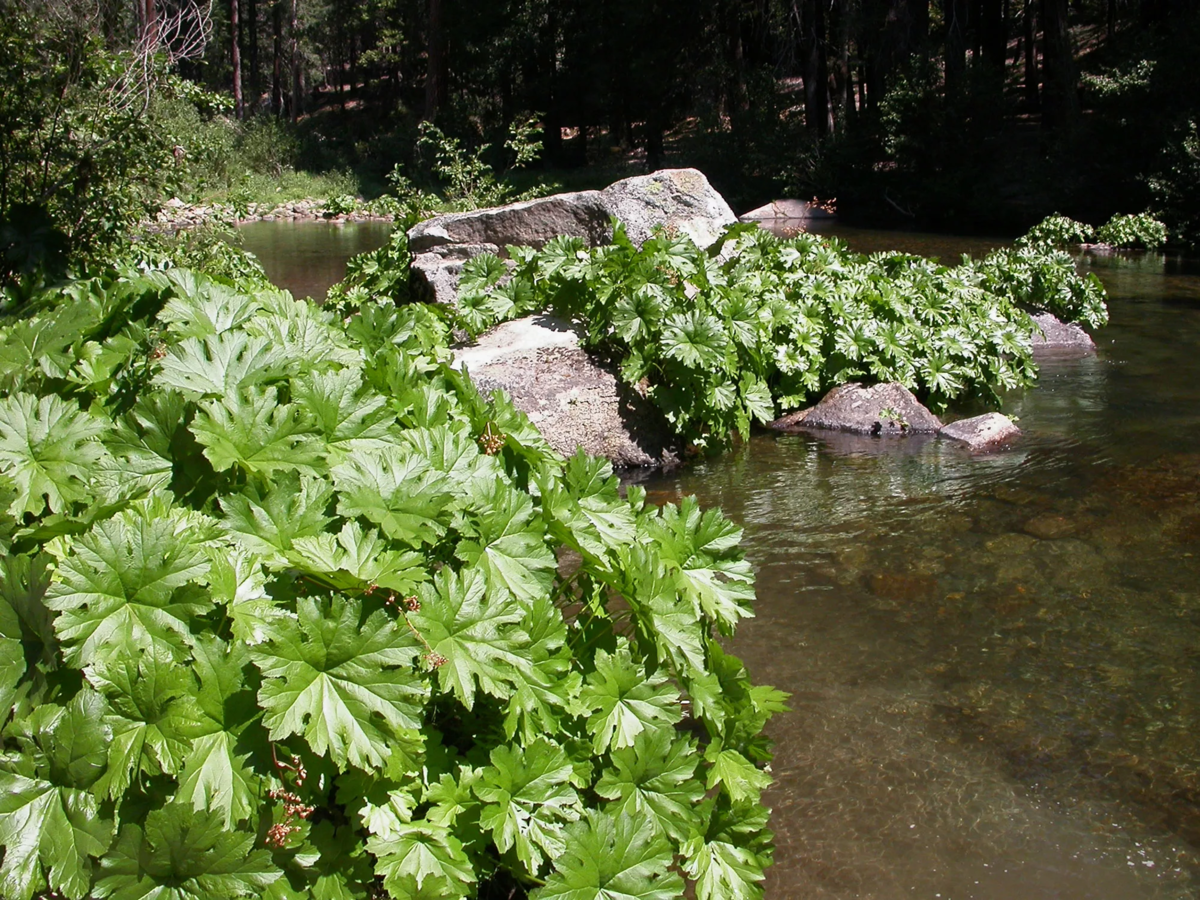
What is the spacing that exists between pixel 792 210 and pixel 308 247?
515 inches

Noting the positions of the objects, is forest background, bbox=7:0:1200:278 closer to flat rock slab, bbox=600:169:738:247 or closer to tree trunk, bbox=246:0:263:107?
tree trunk, bbox=246:0:263:107

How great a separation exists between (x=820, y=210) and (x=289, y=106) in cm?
4285

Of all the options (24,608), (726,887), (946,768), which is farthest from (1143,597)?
(24,608)

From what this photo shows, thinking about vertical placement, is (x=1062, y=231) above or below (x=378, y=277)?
below

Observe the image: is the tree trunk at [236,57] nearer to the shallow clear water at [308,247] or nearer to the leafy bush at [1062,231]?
the shallow clear water at [308,247]

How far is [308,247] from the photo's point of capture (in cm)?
2131

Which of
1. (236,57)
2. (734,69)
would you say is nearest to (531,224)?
(734,69)

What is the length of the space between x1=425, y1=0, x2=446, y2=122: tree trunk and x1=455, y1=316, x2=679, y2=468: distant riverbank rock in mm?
30551

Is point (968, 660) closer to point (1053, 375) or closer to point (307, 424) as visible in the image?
point (307, 424)

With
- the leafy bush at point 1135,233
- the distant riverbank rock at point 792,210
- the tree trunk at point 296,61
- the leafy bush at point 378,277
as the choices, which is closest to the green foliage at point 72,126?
the leafy bush at point 378,277

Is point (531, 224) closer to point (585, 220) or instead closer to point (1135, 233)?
point (585, 220)

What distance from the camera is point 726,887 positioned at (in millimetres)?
2443

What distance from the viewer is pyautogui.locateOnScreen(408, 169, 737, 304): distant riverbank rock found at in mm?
8703

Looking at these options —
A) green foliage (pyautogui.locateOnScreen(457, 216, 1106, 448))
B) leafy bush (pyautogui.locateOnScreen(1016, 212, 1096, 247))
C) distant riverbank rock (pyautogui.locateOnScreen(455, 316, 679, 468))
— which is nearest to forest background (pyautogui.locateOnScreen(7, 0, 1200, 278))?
leafy bush (pyautogui.locateOnScreen(1016, 212, 1096, 247))
